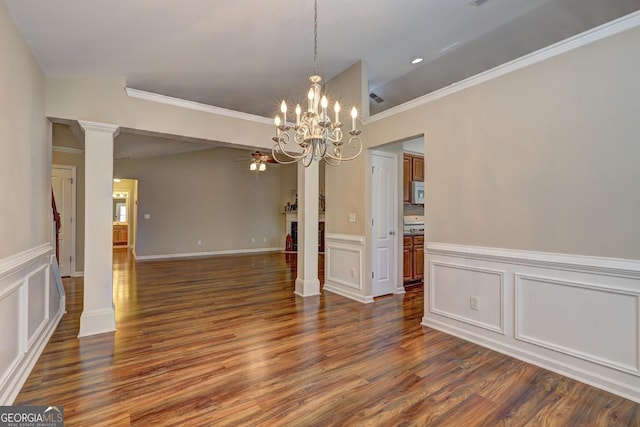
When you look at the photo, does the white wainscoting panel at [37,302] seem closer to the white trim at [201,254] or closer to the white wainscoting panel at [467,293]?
the white wainscoting panel at [467,293]

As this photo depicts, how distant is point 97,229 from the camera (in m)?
3.07

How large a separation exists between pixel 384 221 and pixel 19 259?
12.9ft

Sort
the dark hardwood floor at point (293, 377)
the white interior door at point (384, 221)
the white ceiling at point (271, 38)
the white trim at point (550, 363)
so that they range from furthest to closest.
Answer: the white interior door at point (384, 221) < the white ceiling at point (271, 38) < the white trim at point (550, 363) < the dark hardwood floor at point (293, 377)

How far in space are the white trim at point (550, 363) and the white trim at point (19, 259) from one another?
11.7ft

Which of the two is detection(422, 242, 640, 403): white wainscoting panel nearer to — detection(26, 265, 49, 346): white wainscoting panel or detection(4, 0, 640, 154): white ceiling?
detection(4, 0, 640, 154): white ceiling

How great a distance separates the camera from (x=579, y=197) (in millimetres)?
2238

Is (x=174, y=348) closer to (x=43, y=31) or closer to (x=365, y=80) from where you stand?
(x=43, y=31)

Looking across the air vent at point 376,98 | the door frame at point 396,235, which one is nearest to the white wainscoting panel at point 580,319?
the door frame at point 396,235

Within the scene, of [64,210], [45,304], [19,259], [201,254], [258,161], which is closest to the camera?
[19,259]

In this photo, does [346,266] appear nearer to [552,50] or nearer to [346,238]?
[346,238]

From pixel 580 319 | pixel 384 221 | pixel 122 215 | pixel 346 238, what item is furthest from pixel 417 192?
pixel 122 215

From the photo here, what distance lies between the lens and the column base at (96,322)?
296 cm

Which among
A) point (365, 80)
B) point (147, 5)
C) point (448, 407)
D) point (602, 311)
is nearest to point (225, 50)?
point (147, 5)

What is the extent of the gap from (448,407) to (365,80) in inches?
158
